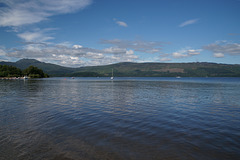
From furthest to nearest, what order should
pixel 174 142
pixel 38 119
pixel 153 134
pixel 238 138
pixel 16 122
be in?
pixel 38 119, pixel 16 122, pixel 153 134, pixel 238 138, pixel 174 142

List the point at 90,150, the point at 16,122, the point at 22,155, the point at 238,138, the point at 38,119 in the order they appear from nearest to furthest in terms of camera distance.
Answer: the point at 22,155 → the point at 90,150 → the point at 238,138 → the point at 16,122 → the point at 38,119

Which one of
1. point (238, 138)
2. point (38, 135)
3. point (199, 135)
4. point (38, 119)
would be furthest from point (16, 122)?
point (238, 138)

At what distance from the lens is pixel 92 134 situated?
12.1 metres

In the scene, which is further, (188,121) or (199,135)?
(188,121)

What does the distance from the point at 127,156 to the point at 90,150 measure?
2311mm

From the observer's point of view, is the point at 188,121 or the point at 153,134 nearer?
the point at 153,134

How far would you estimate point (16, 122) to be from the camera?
595 inches

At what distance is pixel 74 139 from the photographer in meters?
11.0

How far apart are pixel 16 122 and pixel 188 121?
17.6m

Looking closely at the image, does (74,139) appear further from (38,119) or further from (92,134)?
(38,119)

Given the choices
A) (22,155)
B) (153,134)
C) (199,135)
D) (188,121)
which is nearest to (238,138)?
(199,135)

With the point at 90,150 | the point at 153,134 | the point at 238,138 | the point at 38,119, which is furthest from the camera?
the point at 38,119

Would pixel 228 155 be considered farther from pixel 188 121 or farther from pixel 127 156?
pixel 188 121

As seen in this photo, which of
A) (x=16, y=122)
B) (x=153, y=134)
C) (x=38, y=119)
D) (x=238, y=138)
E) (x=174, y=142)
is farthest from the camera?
(x=38, y=119)
